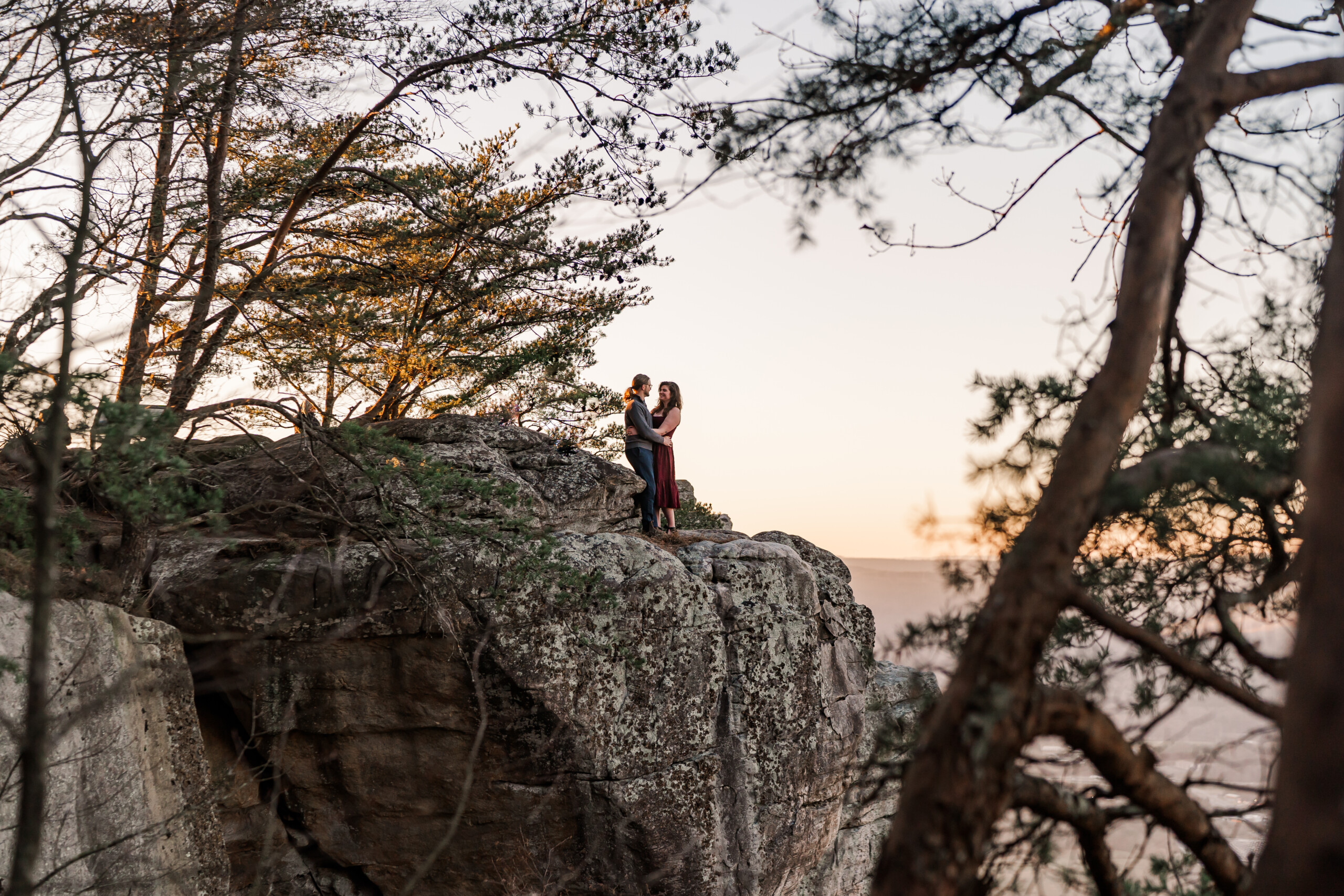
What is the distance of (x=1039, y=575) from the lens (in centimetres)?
216

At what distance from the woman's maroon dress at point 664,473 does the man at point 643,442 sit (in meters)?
0.10

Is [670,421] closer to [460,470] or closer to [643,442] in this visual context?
[643,442]

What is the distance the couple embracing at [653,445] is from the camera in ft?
31.3

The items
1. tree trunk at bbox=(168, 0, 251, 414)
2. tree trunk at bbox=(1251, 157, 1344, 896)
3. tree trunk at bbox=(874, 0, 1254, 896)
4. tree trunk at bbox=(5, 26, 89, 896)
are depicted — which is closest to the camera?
tree trunk at bbox=(1251, 157, 1344, 896)

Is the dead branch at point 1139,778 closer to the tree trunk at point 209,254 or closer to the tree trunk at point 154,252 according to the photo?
the tree trunk at point 154,252

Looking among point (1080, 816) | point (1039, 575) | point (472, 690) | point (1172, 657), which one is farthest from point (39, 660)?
point (472, 690)

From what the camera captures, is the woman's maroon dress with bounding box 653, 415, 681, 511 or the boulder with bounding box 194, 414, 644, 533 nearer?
the boulder with bounding box 194, 414, 644, 533

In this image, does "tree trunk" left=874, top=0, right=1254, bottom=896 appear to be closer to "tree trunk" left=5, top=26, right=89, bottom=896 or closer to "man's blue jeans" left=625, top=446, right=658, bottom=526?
"tree trunk" left=5, top=26, right=89, bottom=896

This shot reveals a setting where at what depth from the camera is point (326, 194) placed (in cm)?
858

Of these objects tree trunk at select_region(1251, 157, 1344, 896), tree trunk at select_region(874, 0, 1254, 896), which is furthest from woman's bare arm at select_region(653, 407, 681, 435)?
tree trunk at select_region(1251, 157, 1344, 896)

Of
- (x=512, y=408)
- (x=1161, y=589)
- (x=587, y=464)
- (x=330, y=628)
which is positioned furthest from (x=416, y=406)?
(x=1161, y=589)

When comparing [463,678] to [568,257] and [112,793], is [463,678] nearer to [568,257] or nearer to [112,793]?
[112,793]

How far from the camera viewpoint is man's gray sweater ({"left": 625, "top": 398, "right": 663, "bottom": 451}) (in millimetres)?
9500

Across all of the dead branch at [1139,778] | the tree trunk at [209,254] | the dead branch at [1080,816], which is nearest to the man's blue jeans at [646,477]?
the tree trunk at [209,254]
